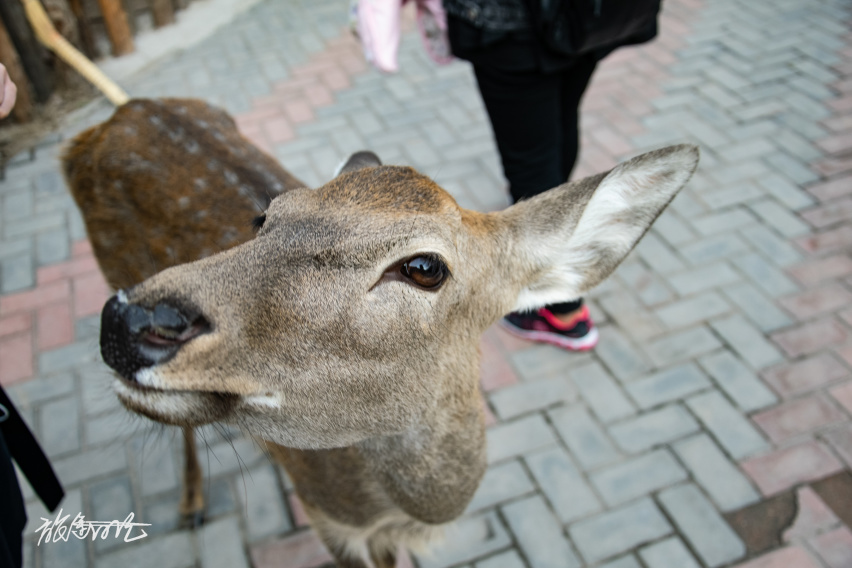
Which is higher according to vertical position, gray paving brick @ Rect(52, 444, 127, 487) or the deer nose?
the deer nose

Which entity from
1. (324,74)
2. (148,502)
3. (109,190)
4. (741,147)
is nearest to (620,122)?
(741,147)

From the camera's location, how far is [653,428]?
3920 millimetres

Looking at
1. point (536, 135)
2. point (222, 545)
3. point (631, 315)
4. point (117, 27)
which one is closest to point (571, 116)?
point (536, 135)

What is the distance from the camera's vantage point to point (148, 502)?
12.0 ft

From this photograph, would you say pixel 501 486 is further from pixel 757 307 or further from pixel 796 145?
pixel 796 145

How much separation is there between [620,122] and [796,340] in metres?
2.79

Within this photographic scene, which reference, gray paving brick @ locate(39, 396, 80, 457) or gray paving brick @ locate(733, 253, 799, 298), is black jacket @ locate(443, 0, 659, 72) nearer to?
gray paving brick @ locate(733, 253, 799, 298)

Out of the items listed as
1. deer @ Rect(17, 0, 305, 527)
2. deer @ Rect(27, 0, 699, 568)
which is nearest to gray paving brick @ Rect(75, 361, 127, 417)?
deer @ Rect(17, 0, 305, 527)

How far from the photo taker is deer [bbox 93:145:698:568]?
1.54 metres

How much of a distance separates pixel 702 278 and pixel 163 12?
6.81m

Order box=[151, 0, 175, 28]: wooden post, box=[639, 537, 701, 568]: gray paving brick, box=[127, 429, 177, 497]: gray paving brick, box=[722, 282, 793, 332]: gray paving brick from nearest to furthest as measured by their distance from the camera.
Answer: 1. box=[639, 537, 701, 568]: gray paving brick
2. box=[127, 429, 177, 497]: gray paving brick
3. box=[722, 282, 793, 332]: gray paving brick
4. box=[151, 0, 175, 28]: wooden post

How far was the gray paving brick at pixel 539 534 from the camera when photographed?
338cm

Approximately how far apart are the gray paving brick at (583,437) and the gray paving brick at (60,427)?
306 cm

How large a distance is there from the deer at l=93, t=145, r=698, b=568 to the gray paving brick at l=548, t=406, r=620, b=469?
5.05 feet
